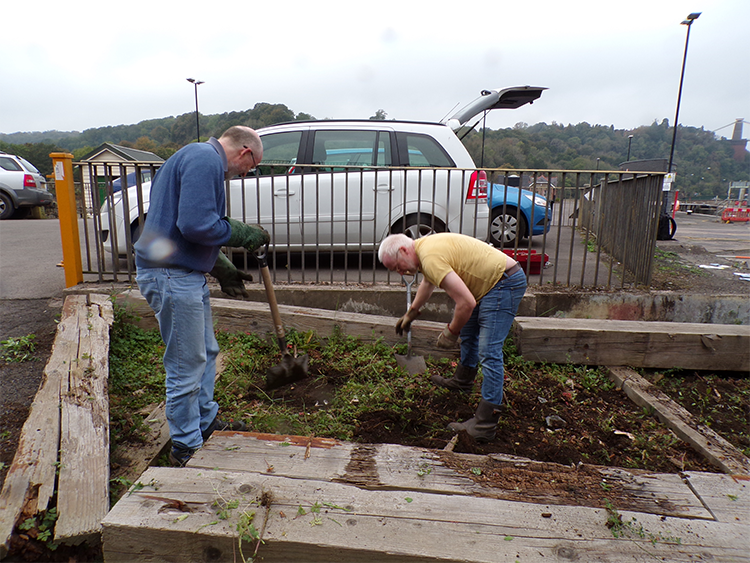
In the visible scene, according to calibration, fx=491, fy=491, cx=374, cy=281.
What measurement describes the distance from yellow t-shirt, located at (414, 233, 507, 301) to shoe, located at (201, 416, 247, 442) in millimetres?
1430

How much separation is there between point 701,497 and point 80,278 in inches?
206

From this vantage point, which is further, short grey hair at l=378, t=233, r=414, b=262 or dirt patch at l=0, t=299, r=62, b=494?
short grey hair at l=378, t=233, r=414, b=262

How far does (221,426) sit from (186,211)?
1336 mm

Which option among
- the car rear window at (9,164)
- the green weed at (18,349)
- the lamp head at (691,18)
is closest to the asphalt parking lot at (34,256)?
the green weed at (18,349)

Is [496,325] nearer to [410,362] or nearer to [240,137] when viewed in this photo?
[410,362]

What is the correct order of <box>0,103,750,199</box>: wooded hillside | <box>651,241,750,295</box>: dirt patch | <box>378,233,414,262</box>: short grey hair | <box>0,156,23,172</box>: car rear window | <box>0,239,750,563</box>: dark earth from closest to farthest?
<box>0,239,750,563</box>: dark earth, <box>378,233,414,262</box>: short grey hair, <box>651,241,750,295</box>: dirt patch, <box>0,156,23,172</box>: car rear window, <box>0,103,750,199</box>: wooded hillside

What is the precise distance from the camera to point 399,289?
16.8 ft

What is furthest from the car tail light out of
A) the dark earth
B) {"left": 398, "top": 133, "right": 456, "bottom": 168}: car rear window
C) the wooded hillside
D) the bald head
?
the wooded hillside

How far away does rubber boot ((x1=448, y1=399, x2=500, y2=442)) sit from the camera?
9.71 ft

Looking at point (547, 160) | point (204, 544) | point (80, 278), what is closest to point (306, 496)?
point (204, 544)

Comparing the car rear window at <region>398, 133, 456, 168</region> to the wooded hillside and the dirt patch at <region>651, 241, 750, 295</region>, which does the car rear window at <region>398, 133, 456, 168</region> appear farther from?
the wooded hillside

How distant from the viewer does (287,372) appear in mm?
3625

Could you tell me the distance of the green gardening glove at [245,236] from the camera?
2611 mm

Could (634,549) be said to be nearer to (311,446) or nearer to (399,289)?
(311,446)
